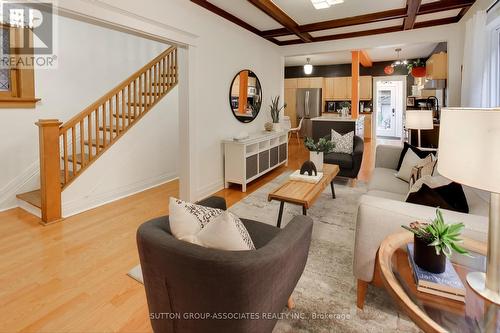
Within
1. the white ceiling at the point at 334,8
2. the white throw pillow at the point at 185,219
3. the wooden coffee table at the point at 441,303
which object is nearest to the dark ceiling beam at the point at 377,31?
the white ceiling at the point at 334,8

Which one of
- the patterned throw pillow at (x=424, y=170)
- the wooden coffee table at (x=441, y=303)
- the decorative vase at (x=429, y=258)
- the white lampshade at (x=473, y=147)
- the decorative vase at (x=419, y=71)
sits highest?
the decorative vase at (x=419, y=71)

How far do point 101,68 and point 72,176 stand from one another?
200 centimetres

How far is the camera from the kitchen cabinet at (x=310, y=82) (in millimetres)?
9654

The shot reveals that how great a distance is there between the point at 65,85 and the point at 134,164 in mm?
1470

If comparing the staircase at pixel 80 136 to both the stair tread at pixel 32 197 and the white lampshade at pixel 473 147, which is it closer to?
the stair tread at pixel 32 197

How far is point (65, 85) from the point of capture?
13.3ft

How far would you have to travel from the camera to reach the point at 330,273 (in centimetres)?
213

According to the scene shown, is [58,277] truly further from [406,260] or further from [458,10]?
[458,10]

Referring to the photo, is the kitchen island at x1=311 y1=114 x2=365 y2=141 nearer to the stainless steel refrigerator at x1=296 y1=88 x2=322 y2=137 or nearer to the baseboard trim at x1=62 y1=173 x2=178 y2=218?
the baseboard trim at x1=62 y1=173 x2=178 y2=218

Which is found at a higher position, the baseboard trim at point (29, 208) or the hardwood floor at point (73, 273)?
the baseboard trim at point (29, 208)

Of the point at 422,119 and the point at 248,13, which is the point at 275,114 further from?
the point at 422,119

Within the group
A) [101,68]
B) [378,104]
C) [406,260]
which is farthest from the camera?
[378,104]

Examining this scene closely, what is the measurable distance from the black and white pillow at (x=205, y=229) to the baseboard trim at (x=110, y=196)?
2.63m

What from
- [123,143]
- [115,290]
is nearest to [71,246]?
[115,290]
